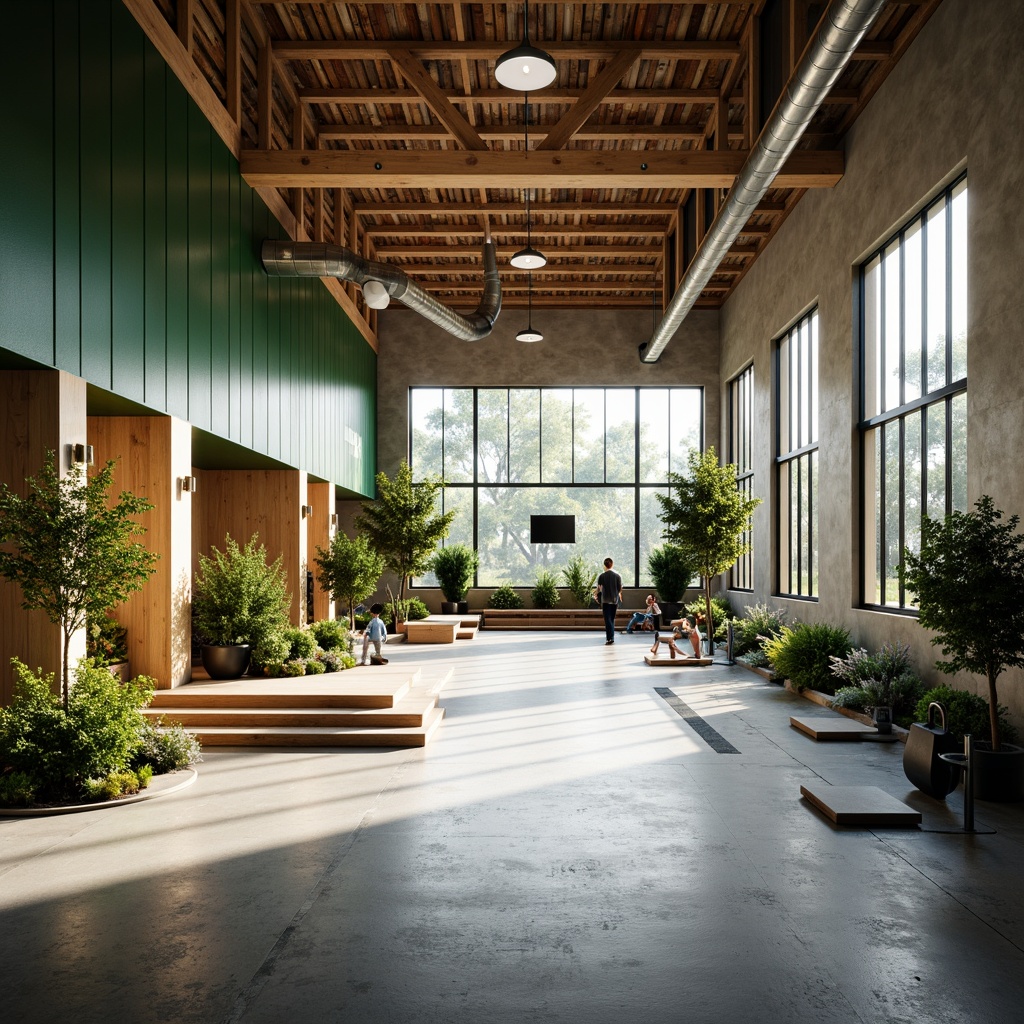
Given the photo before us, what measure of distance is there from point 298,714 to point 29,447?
3468 millimetres

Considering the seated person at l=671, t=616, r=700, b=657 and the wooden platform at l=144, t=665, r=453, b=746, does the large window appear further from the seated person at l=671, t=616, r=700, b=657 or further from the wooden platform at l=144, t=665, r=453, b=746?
the wooden platform at l=144, t=665, r=453, b=746

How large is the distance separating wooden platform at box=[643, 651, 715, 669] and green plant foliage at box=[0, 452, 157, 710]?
9556 mm

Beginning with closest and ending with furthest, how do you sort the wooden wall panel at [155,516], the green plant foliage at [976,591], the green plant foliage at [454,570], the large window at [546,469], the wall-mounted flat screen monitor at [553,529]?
A: the green plant foliage at [976,591], the wooden wall panel at [155,516], the green plant foliage at [454,570], the wall-mounted flat screen monitor at [553,529], the large window at [546,469]

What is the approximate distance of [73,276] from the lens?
6.49 meters

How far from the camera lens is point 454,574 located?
21.9m

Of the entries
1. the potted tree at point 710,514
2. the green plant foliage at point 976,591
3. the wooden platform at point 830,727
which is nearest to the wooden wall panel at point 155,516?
the wooden platform at point 830,727

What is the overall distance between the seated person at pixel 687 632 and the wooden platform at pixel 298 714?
6390 millimetres

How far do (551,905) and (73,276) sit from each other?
18.3 ft

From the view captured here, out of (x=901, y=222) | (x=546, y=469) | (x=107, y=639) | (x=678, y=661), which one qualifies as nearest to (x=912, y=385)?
(x=901, y=222)

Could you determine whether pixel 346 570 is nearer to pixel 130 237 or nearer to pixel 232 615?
pixel 232 615

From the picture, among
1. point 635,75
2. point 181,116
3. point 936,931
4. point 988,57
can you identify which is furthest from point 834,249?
point 936,931

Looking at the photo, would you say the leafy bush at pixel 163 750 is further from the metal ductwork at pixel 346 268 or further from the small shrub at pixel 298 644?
the metal ductwork at pixel 346 268

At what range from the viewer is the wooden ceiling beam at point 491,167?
35.1ft

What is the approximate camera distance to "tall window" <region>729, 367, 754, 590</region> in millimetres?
19016
